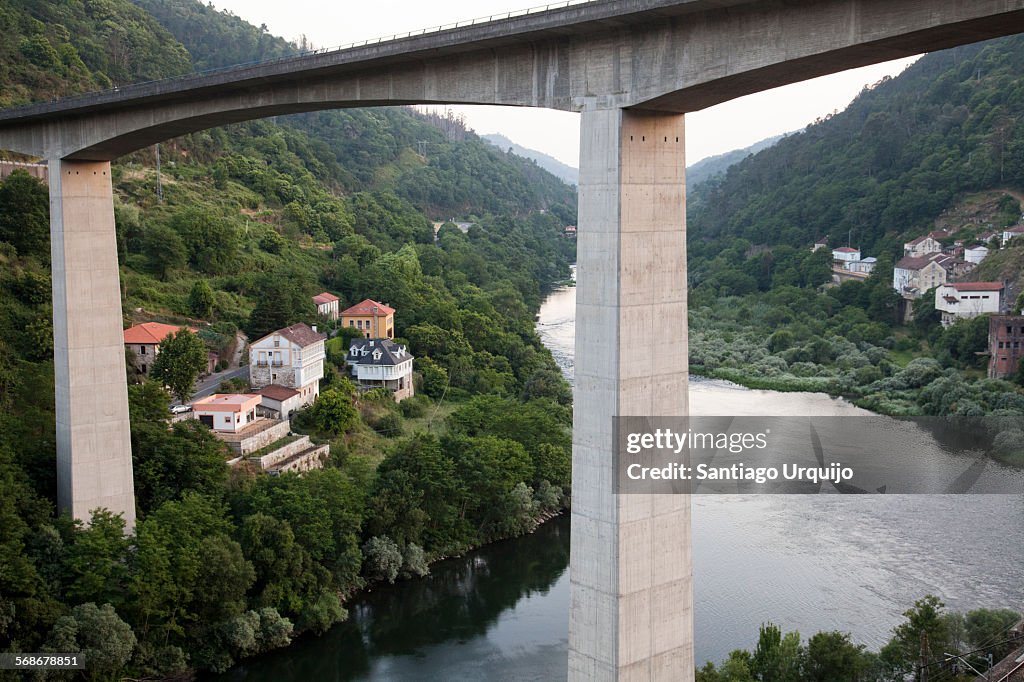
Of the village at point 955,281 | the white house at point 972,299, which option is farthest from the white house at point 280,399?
the white house at point 972,299

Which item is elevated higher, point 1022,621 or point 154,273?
point 154,273

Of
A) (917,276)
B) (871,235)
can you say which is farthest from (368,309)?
(871,235)

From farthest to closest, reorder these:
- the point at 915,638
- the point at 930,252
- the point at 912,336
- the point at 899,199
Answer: the point at 899,199
the point at 930,252
the point at 912,336
the point at 915,638

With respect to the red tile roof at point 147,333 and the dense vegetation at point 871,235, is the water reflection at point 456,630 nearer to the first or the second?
the red tile roof at point 147,333

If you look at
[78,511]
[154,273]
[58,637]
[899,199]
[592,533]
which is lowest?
[58,637]

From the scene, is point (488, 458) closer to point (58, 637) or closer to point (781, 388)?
point (58, 637)

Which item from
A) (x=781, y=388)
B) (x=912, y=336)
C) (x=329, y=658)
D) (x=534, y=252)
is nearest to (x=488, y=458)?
(x=329, y=658)
